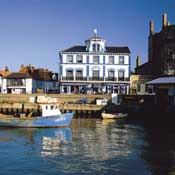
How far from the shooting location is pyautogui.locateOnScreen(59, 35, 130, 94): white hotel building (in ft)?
274

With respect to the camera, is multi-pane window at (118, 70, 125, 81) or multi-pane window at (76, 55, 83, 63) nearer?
multi-pane window at (118, 70, 125, 81)

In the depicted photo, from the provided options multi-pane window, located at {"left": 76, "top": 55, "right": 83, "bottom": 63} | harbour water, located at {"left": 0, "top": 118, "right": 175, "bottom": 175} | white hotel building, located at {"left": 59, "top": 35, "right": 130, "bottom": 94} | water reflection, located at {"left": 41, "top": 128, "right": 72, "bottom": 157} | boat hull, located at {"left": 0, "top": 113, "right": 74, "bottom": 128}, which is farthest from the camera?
multi-pane window, located at {"left": 76, "top": 55, "right": 83, "bottom": 63}

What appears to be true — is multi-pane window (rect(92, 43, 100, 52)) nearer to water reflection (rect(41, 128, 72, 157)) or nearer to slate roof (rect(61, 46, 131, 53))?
slate roof (rect(61, 46, 131, 53))

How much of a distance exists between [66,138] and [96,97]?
33.1m

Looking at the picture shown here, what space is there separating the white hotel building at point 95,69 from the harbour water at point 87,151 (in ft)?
110

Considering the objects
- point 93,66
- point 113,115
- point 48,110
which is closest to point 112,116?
point 113,115

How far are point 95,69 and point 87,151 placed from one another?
5156 cm

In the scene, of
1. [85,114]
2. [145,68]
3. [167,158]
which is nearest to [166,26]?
[145,68]

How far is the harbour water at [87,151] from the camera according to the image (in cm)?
2725

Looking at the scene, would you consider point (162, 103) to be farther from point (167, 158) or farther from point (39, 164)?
point (39, 164)

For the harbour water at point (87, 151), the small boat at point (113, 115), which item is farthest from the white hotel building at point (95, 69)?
the harbour water at point (87, 151)

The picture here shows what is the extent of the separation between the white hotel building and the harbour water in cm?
3353

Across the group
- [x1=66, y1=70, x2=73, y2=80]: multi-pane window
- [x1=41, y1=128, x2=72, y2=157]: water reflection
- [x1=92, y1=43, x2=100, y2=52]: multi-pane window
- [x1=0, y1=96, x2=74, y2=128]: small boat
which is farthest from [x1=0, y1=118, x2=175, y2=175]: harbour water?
[x1=92, y1=43, x2=100, y2=52]: multi-pane window

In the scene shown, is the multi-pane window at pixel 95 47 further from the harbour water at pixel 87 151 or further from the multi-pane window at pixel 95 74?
the harbour water at pixel 87 151
